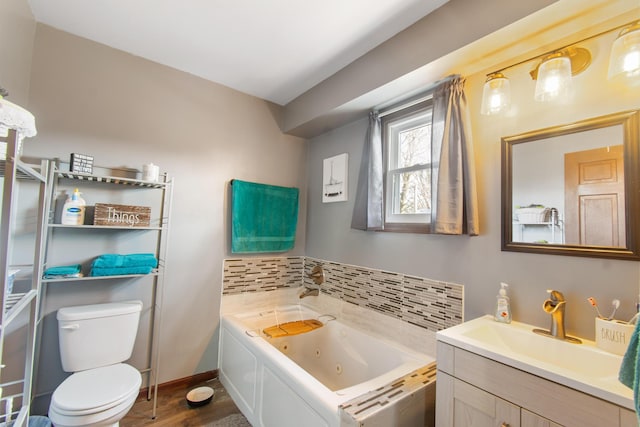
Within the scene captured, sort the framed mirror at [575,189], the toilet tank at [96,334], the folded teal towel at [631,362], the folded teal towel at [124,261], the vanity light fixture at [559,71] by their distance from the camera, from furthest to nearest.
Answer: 1. the folded teal towel at [124,261]
2. the toilet tank at [96,334]
3. the vanity light fixture at [559,71]
4. the framed mirror at [575,189]
5. the folded teal towel at [631,362]

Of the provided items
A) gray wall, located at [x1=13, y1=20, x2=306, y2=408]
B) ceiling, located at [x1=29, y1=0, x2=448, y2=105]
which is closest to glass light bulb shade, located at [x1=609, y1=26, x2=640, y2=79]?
ceiling, located at [x1=29, y1=0, x2=448, y2=105]

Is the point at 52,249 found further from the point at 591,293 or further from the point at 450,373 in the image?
the point at 591,293

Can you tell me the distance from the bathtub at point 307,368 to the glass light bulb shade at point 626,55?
5.59 feet

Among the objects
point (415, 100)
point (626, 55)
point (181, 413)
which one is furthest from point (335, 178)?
point (181, 413)

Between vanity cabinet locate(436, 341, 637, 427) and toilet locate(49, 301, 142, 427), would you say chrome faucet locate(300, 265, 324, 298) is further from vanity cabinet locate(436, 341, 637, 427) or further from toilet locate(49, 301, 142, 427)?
vanity cabinet locate(436, 341, 637, 427)

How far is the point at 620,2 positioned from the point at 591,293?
4.12 ft

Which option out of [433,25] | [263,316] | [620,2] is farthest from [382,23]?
[263,316]

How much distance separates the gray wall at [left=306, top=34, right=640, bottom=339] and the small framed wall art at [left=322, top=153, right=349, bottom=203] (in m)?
0.34

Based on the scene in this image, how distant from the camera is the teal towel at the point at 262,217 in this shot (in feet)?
8.57

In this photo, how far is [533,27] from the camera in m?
1.30

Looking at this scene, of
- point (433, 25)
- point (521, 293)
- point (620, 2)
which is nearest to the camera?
point (620, 2)

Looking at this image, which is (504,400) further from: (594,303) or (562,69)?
(562,69)

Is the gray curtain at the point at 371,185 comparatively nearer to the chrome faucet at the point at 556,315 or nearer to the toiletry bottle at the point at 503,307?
the toiletry bottle at the point at 503,307

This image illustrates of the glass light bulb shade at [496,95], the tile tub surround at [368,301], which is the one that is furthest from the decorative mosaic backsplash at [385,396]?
the glass light bulb shade at [496,95]
